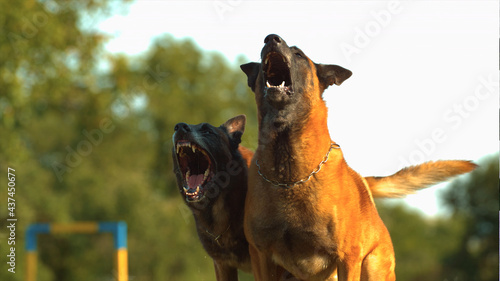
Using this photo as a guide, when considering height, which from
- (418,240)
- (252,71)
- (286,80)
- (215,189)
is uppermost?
(252,71)

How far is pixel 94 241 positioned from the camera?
28984mm

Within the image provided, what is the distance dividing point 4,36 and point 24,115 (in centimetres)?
258

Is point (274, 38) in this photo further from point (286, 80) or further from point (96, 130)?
point (96, 130)

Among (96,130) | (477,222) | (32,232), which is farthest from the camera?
(477,222)

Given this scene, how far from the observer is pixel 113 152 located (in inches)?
1366

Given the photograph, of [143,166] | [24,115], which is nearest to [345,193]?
[24,115]

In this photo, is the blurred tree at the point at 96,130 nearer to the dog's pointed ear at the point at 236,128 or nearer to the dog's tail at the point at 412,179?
the dog's pointed ear at the point at 236,128

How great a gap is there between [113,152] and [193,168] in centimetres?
3029

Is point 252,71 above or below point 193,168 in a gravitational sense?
above

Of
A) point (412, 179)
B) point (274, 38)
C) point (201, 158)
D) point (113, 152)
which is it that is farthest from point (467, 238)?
point (274, 38)

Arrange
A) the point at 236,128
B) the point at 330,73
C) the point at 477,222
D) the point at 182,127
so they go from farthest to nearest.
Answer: the point at 477,222, the point at 236,128, the point at 182,127, the point at 330,73

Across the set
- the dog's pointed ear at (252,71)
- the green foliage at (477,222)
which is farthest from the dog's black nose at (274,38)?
the green foliage at (477,222)

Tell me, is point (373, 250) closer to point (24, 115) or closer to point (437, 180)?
point (437, 180)

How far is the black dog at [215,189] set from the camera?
5.11 meters
